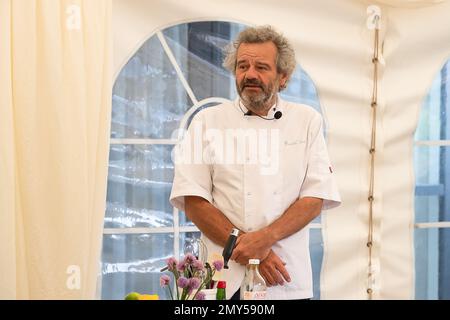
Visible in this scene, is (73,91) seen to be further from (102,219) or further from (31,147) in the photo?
(102,219)

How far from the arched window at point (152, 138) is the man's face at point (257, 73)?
22cm

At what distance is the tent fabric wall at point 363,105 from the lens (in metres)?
3.29

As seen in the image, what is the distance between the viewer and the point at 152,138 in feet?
10.3

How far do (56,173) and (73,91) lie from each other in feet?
0.94

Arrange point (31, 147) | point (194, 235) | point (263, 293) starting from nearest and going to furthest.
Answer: point (263, 293), point (31, 147), point (194, 235)

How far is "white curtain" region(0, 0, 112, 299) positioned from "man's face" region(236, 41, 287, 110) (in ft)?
1.53

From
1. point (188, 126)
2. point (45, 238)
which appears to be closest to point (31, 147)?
point (45, 238)

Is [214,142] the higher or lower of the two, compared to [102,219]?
higher

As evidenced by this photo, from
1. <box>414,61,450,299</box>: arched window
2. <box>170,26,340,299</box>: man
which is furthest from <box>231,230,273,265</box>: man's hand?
<box>414,61,450,299</box>: arched window

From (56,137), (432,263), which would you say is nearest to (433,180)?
(432,263)

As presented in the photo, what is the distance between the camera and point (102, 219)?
2961mm

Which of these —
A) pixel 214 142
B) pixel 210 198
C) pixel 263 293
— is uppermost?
pixel 214 142

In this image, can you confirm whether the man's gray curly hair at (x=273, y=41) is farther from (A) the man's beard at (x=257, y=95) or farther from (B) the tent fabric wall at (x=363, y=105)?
(B) the tent fabric wall at (x=363, y=105)

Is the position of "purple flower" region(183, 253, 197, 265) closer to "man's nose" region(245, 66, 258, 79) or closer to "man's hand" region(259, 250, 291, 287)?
"man's hand" region(259, 250, 291, 287)
